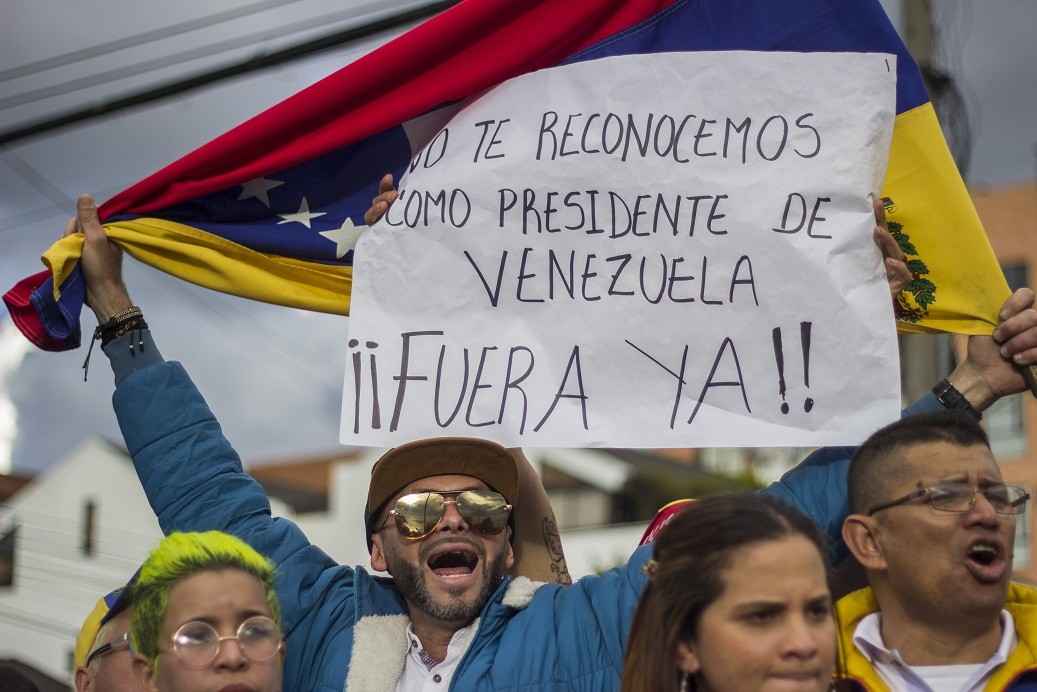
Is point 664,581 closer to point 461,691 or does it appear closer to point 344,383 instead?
point 461,691

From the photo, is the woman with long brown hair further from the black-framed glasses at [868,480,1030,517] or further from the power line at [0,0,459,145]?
the power line at [0,0,459,145]

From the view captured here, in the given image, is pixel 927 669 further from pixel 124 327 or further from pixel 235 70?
pixel 235 70

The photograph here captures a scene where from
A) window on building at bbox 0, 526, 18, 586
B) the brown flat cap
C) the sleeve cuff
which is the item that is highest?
the sleeve cuff

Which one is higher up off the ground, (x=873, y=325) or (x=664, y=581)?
(x=873, y=325)

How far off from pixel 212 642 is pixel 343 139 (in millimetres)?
1778

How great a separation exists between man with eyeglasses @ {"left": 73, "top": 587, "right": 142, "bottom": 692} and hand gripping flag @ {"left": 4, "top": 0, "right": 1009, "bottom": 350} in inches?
35.7

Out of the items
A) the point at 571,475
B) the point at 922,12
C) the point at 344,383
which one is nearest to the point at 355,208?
the point at 344,383

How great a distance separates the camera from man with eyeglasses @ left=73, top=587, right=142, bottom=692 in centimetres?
339

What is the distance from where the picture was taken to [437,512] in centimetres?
369

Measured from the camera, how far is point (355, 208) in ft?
14.0

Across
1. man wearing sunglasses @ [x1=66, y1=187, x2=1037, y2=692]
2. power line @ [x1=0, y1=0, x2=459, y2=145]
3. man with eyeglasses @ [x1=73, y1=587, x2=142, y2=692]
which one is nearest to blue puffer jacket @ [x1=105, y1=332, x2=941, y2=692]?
man wearing sunglasses @ [x1=66, y1=187, x2=1037, y2=692]

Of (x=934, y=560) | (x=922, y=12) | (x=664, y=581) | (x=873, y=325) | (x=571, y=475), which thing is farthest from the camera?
(x=571, y=475)

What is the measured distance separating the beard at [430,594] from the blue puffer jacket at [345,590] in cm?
4

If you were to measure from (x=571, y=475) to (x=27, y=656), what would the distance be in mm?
13565
